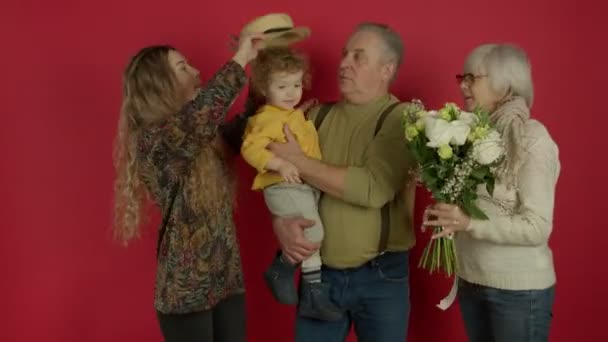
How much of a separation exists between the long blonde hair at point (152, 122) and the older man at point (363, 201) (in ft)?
0.82

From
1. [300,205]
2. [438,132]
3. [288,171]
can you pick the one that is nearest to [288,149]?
[288,171]

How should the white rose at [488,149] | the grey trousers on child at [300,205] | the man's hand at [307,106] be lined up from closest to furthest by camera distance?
the white rose at [488,149] → the grey trousers on child at [300,205] → the man's hand at [307,106]

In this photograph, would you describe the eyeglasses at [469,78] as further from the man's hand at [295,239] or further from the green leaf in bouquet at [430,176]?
the man's hand at [295,239]

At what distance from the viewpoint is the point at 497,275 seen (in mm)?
2158

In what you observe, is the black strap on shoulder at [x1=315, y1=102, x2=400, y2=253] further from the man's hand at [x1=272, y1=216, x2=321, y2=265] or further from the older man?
the man's hand at [x1=272, y1=216, x2=321, y2=265]

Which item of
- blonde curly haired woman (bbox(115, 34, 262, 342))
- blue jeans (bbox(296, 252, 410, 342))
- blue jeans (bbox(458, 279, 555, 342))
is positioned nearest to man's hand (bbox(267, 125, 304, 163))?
blonde curly haired woman (bbox(115, 34, 262, 342))

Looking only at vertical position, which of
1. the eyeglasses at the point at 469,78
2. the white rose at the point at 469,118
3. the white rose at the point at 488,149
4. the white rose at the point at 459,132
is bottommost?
the white rose at the point at 488,149

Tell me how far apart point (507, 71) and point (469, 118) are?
1.06ft

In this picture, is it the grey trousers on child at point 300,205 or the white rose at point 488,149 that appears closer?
the white rose at point 488,149

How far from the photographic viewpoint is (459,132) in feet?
6.24

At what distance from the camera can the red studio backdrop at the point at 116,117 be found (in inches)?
108

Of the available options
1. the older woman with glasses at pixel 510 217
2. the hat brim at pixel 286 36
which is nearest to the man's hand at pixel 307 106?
the hat brim at pixel 286 36

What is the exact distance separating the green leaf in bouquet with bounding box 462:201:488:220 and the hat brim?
2.91ft

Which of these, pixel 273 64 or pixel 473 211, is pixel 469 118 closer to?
pixel 473 211
